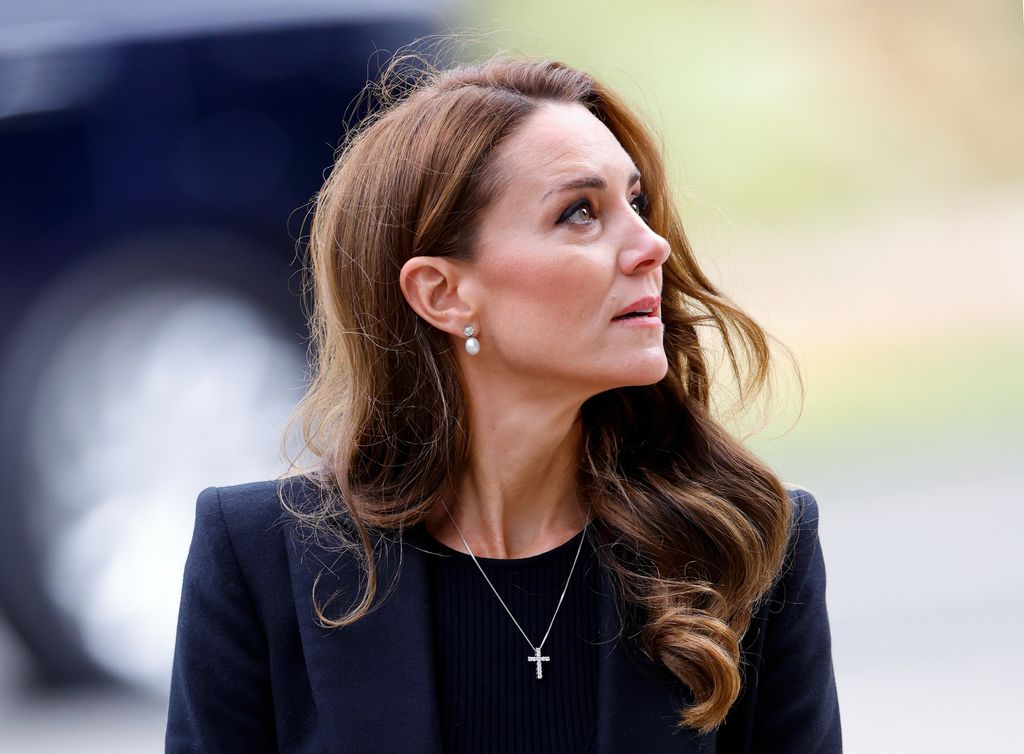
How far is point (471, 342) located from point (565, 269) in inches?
7.9

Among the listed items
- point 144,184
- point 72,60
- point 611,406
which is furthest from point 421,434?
point 72,60

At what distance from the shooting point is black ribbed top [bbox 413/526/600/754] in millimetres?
1760

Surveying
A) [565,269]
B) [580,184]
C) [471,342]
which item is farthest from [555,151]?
[471,342]

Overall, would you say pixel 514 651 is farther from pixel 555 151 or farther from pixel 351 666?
pixel 555 151

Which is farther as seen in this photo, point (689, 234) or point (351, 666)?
point (689, 234)

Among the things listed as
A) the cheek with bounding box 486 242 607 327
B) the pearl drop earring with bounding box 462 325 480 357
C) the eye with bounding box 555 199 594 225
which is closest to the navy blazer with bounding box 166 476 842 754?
the pearl drop earring with bounding box 462 325 480 357

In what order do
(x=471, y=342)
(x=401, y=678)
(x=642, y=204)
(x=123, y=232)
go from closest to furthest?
(x=401, y=678), (x=471, y=342), (x=642, y=204), (x=123, y=232)

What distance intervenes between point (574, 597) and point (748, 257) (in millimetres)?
1871

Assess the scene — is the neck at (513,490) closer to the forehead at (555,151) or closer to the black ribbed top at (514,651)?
the black ribbed top at (514,651)

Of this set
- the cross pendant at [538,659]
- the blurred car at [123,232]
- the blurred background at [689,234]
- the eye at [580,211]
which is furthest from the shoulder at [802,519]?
the blurred car at [123,232]

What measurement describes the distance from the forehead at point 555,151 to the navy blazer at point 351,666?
627 mm

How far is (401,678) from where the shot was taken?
1.73 metres

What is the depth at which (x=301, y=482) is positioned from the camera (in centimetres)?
192

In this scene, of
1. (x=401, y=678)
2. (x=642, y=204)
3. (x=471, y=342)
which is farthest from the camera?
(x=642, y=204)
